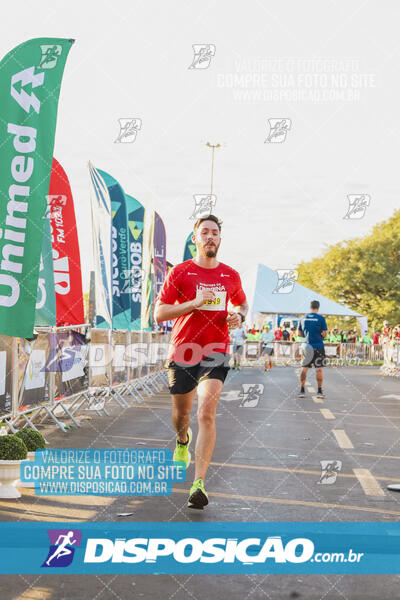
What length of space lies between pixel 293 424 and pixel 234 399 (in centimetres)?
500

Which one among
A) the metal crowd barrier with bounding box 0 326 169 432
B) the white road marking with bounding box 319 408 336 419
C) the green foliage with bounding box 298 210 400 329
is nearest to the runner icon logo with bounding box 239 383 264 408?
the white road marking with bounding box 319 408 336 419

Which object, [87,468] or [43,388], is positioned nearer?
[87,468]

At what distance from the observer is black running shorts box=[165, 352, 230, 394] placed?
5984mm

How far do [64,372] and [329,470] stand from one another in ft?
15.8

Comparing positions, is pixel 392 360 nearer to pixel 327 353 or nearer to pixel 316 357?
pixel 327 353

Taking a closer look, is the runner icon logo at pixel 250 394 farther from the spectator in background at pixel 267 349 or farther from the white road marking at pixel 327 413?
the spectator in background at pixel 267 349

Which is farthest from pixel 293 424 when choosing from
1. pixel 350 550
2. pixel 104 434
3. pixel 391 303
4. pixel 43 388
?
pixel 391 303

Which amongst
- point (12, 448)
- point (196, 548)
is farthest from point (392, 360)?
point (196, 548)

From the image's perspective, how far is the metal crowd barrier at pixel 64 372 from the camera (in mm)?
8539

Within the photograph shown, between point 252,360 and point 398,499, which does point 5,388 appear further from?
point 252,360

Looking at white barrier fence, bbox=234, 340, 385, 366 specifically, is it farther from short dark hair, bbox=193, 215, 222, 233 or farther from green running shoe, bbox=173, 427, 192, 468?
short dark hair, bbox=193, 215, 222, 233

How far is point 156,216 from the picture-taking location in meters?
20.7

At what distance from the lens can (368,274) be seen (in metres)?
63.3

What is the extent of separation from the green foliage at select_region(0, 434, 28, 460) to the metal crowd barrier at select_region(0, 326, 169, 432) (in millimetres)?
1737
